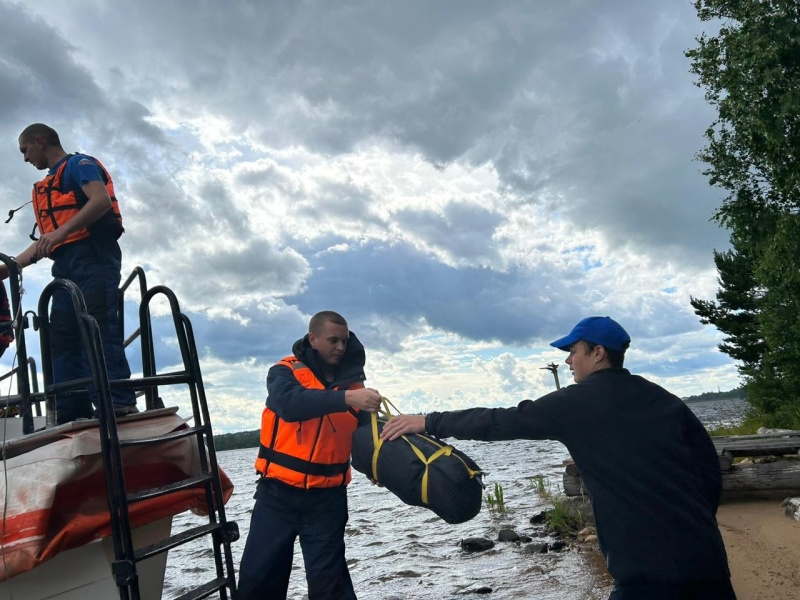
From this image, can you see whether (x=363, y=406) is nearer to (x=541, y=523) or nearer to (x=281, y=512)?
(x=281, y=512)

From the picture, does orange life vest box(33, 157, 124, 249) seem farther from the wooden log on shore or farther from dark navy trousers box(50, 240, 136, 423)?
the wooden log on shore

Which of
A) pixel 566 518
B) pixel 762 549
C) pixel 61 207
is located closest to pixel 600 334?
pixel 61 207

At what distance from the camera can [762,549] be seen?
24.9 feet

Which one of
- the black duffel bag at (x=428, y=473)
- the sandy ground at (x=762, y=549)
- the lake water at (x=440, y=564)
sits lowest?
the lake water at (x=440, y=564)

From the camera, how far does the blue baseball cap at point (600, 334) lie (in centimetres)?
357

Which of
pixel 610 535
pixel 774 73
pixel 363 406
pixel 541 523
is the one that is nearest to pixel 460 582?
pixel 541 523

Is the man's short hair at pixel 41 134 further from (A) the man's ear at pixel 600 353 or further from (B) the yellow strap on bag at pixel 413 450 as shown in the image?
(A) the man's ear at pixel 600 353

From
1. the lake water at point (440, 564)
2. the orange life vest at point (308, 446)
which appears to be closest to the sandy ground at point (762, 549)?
the lake water at point (440, 564)

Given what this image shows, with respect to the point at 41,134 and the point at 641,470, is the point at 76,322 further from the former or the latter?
the point at 641,470

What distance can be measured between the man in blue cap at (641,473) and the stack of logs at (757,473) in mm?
6304

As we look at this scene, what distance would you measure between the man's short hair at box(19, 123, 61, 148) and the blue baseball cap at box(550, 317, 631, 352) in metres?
4.03

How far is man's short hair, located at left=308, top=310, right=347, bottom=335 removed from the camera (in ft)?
15.8

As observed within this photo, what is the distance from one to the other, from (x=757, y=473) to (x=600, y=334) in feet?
26.9

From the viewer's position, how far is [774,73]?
1916cm
